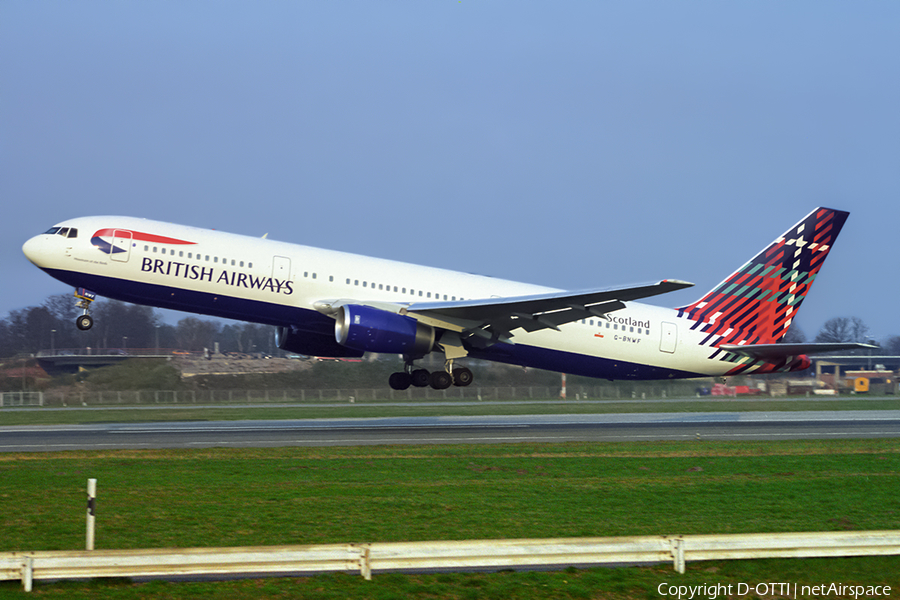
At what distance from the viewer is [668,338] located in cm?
3425

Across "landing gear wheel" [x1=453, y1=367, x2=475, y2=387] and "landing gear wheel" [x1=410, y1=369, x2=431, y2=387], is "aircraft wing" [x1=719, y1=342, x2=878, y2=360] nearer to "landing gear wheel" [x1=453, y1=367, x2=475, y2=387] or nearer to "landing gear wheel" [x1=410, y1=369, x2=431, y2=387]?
"landing gear wheel" [x1=453, y1=367, x2=475, y2=387]

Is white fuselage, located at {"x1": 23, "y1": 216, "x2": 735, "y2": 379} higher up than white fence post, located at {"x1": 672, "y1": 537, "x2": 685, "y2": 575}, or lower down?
higher up

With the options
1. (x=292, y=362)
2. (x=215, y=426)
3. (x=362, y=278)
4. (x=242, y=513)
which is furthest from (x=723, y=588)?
(x=292, y=362)

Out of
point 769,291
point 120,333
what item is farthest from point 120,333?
point 769,291

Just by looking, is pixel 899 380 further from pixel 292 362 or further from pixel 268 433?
pixel 268 433

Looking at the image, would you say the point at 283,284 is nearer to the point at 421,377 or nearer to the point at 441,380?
the point at 421,377

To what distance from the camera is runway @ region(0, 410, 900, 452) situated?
90.3ft

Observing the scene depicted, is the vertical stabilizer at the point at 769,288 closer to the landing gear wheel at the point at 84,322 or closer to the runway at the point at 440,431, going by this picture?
the runway at the point at 440,431

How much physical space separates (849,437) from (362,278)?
20.5 metres

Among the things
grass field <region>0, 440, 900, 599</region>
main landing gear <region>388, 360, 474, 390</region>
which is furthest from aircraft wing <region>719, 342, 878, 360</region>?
main landing gear <region>388, 360, 474, 390</region>

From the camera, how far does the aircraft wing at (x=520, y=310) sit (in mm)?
27375

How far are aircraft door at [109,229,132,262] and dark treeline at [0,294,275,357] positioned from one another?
3714cm

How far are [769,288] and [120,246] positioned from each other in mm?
28140

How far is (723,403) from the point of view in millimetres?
51844
